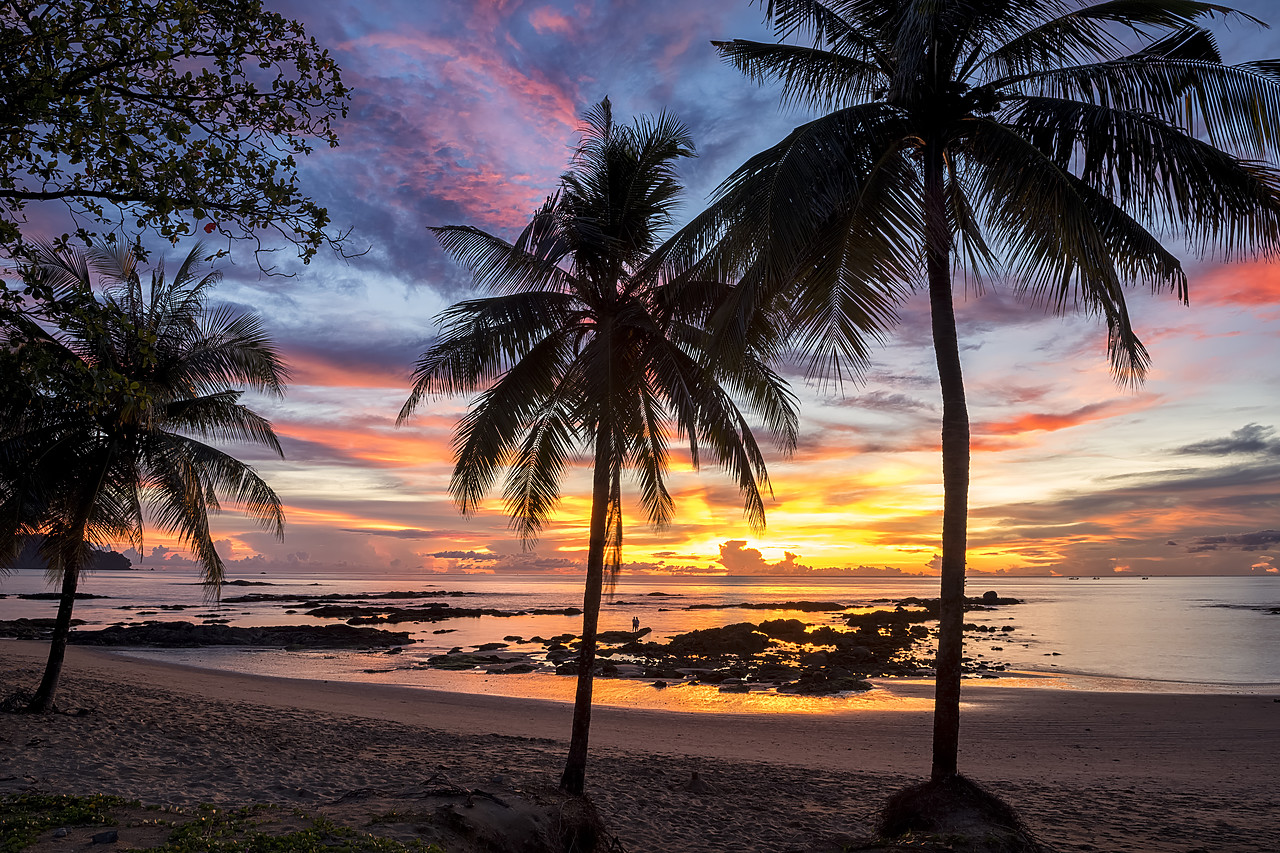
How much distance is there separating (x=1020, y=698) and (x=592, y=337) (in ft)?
66.6

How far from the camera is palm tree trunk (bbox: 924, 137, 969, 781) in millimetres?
7691

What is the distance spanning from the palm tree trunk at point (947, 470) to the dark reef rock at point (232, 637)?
120 feet

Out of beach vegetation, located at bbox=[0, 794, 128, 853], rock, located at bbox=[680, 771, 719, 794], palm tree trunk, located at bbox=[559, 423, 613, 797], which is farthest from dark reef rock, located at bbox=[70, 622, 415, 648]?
beach vegetation, located at bbox=[0, 794, 128, 853]

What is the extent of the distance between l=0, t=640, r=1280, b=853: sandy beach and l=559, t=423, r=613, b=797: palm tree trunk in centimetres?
79

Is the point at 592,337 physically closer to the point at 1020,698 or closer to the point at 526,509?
the point at 526,509

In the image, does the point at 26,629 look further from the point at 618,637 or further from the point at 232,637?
the point at 618,637

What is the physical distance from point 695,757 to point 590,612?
5481mm

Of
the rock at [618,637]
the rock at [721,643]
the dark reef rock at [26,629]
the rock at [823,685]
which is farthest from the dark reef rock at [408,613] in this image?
the rock at [823,685]

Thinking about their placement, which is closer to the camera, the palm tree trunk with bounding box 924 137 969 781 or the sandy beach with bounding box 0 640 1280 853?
the palm tree trunk with bounding box 924 137 969 781

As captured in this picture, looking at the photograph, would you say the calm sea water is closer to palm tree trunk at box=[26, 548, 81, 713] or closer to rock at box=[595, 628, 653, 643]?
rock at box=[595, 628, 653, 643]

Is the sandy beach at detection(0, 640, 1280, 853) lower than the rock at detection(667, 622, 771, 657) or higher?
higher

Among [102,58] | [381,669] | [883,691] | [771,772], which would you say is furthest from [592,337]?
[381,669]

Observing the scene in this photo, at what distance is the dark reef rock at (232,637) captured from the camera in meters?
36.5

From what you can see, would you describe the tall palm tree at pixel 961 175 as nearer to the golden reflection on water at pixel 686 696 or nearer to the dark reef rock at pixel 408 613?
the golden reflection on water at pixel 686 696
